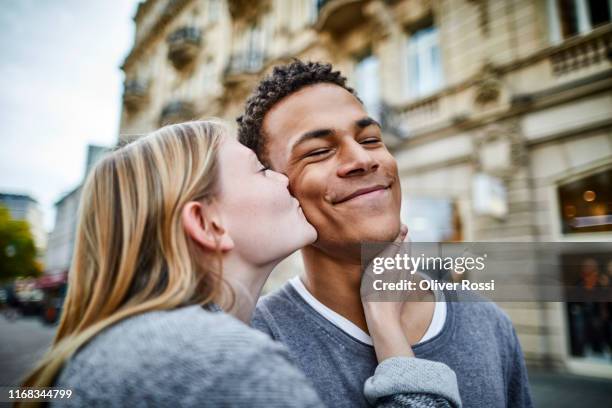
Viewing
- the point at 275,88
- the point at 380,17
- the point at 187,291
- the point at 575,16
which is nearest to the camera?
the point at 187,291

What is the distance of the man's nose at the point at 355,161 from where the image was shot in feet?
3.67

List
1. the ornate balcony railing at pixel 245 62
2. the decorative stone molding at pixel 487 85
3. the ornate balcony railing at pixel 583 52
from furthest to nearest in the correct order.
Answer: the ornate balcony railing at pixel 245 62
the decorative stone molding at pixel 487 85
the ornate balcony railing at pixel 583 52

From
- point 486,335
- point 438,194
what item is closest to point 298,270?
point 438,194

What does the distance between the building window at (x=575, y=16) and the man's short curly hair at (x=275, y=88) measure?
6.18 m

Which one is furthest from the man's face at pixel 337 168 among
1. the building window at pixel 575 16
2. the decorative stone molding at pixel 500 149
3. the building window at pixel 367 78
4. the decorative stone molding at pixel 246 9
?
the decorative stone molding at pixel 246 9

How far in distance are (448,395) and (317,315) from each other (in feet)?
1.43

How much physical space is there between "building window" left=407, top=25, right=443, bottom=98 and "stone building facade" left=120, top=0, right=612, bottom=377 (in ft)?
0.08

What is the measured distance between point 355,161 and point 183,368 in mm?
803

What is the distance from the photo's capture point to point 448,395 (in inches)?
31.9

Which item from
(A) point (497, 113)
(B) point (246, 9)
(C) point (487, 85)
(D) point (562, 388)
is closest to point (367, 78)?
(C) point (487, 85)

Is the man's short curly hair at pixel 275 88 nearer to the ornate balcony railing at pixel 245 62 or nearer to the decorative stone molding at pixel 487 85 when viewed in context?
the decorative stone molding at pixel 487 85

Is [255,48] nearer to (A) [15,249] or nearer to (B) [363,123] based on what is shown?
(A) [15,249]

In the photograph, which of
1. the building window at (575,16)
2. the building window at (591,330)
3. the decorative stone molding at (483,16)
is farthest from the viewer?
the decorative stone molding at (483,16)

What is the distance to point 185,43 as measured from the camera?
14.7 metres
